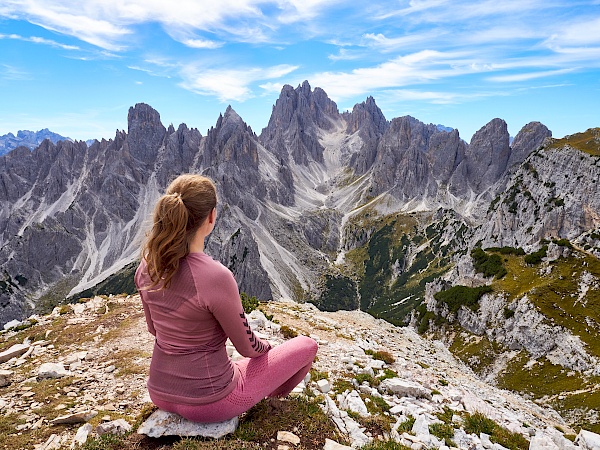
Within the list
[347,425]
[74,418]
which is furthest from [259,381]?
[74,418]

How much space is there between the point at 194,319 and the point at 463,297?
A: 60.3 meters

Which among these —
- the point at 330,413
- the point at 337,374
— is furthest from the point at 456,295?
the point at 330,413

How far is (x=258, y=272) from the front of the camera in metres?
184

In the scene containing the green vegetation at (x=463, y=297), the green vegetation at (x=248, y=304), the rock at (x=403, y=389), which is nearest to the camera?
the rock at (x=403, y=389)

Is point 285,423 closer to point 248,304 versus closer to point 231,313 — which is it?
point 231,313

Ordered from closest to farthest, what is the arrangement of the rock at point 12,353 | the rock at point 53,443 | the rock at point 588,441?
the rock at point 53,443, the rock at point 588,441, the rock at point 12,353

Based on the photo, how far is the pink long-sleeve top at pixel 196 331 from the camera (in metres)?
5.57

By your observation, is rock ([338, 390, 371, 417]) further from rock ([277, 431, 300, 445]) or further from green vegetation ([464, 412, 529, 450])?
green vegetation ([464, 412, 529, 450])

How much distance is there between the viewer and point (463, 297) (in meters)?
57.4

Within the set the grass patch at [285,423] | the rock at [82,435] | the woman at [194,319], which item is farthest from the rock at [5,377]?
the grass patch at [285,423]

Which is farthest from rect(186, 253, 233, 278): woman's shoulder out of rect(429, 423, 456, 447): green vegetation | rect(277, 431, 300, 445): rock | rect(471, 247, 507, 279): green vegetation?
rect(471, 247, 507, 279): green vegetation

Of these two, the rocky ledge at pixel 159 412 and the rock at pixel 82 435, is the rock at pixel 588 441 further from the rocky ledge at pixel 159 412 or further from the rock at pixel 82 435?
the rock at pixel 82 435

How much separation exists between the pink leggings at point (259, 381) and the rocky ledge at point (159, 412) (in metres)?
0.36

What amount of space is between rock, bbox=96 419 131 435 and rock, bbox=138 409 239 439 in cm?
118
